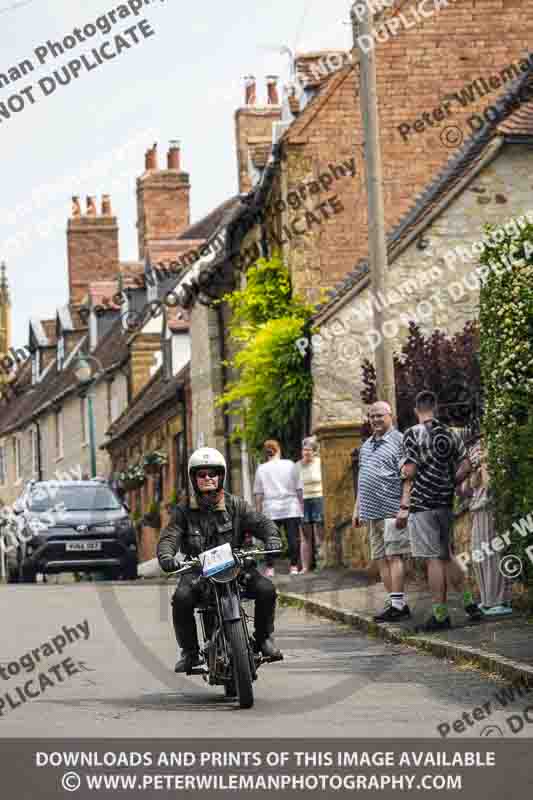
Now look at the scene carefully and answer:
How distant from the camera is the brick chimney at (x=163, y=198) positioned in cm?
5269

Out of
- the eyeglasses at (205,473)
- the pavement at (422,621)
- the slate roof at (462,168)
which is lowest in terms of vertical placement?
the pavement at (422,621)

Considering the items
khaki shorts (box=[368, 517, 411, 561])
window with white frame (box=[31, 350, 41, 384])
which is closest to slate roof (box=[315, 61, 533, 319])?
khaki shorts (box=[368, 517, 411, 561])

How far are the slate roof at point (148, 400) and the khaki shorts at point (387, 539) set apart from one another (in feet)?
89.2

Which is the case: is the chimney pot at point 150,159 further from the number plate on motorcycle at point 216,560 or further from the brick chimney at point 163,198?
the number plate on motorcycle at point 216,560

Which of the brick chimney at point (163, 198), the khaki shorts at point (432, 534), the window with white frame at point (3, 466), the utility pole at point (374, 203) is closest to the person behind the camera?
the khaki shorts at point (432, 534)

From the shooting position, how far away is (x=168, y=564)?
10.6 metres

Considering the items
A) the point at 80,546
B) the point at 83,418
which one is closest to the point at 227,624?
the point at 80,546

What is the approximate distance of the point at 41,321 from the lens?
242ft

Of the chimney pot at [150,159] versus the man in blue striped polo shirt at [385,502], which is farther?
the chimney pot at [150,159]

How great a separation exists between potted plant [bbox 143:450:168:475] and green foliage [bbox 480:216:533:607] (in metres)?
29.8

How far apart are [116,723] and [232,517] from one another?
187 cm

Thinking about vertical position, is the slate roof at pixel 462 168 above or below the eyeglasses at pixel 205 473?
above

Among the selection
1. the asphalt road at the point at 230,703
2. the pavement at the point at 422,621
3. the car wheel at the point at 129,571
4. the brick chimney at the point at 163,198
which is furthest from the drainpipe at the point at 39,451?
the asphalt road at the point at 230,703

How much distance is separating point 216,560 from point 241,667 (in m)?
0.67
